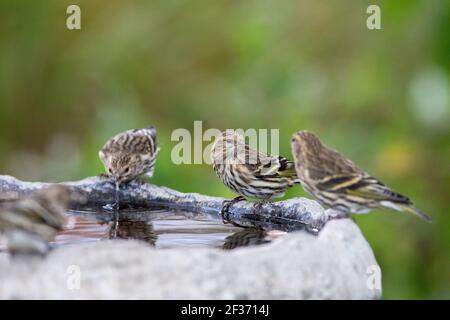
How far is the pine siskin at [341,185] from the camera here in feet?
16.3

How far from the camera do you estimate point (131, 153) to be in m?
8.42

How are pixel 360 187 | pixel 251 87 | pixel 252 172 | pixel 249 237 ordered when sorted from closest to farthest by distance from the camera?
pixel 360 187, pixel 249 237, pixel 252 172, pixel 251 87

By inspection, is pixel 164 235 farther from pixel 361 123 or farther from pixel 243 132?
pixel 361 123

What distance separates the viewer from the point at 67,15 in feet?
35.6

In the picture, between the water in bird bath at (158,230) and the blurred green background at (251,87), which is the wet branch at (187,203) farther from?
the blurred green background at (251,87)

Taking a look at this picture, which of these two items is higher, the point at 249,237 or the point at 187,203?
the point at 187,203

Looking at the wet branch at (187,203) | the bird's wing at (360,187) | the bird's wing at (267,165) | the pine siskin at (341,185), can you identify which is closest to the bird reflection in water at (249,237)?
the wet branch at (187,203)

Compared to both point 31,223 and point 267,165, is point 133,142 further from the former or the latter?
point 31,223

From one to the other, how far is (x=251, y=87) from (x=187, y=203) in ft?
8.26

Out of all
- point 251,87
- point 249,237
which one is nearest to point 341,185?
point 249,237

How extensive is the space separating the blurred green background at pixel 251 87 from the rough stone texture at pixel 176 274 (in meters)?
3.20

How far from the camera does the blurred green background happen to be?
7602 millimetres
